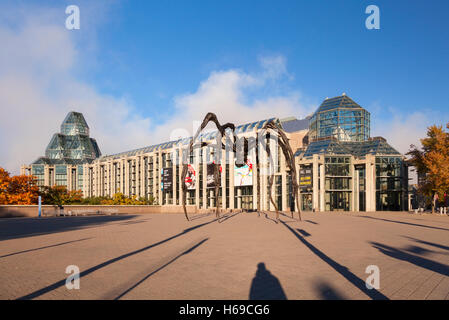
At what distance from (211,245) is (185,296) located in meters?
5.50

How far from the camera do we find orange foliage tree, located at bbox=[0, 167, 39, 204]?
33.2 meters

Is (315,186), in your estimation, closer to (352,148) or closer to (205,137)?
(352,148)

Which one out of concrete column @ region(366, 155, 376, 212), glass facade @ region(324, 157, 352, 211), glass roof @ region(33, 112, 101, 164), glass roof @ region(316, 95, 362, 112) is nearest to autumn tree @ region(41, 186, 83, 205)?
glass facade @ region(324, 157, 352, 211)

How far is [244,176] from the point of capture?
56719 millimetres

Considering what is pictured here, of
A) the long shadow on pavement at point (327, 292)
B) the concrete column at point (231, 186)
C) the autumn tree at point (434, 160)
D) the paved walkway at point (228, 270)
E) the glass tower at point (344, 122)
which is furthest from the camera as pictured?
the concrete column at point (231, 186)

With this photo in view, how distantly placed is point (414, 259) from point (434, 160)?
3105cm

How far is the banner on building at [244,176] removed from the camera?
5572cm

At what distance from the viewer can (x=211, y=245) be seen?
400 inches

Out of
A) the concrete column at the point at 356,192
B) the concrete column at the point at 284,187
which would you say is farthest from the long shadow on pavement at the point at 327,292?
the concrete column at the point at 284,187

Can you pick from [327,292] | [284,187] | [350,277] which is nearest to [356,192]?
[284,187]

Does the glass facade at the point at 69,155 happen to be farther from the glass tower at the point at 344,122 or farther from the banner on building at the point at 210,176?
the glass tower at the point at 344,122

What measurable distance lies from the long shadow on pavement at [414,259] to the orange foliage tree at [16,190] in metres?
36.4

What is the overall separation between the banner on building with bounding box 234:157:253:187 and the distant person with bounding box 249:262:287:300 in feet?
161
